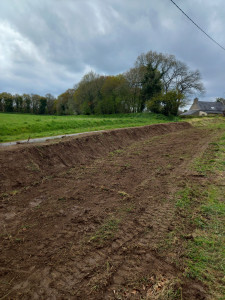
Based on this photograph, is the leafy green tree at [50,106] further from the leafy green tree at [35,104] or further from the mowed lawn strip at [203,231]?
the mowed lawn strip at [203,231]

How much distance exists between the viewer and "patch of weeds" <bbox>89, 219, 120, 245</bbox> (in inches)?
118

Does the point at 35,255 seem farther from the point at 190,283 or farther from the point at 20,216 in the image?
the point at 190,283

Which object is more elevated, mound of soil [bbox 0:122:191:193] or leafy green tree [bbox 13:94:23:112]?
leafy green tree [bbox 13:94:23:112]

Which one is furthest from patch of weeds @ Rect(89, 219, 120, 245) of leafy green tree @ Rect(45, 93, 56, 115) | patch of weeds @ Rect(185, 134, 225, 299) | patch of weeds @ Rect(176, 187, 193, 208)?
leafy green tree @ Rect(45, 93, 56, 115)

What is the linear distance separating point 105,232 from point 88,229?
0.35 m

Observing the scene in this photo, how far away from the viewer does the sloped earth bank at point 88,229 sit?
7.25ft

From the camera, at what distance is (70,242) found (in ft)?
9.73

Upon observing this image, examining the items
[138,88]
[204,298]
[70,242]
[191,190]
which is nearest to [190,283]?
[204,298]

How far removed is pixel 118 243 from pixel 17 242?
1.74m

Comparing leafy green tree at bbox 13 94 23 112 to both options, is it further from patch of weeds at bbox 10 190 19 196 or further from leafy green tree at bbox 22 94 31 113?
patch of weeds at bbox 10 190 19 196

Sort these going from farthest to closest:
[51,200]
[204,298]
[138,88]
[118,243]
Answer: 1. [138,88]
2. [51,200]
3. [118,243]
4. [204,298]

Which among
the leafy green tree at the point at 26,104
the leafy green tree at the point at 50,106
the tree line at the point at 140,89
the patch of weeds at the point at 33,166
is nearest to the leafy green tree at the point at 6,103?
the leafy green tree at the point at 26,104

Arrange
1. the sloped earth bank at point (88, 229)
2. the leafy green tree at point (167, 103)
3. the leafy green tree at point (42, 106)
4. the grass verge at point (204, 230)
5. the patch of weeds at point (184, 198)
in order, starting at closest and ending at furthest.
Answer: the sloped earth bank at point (88, 229) < the grass verge at point (204, 230) < the patch of weeds at point (184, 198) < the leafy green tree at point (167, 103) < the leafy green tree at point (42, 106)

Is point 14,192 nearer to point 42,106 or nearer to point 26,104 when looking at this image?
point 42,106
